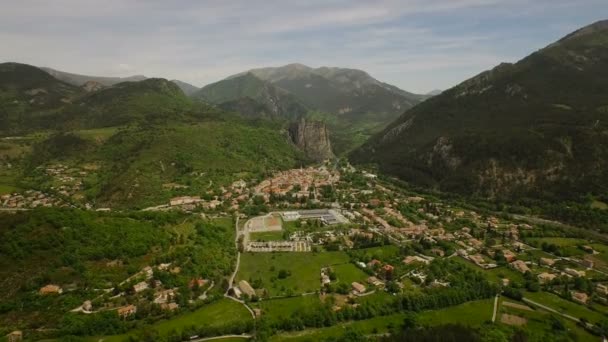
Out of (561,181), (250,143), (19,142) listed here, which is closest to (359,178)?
(250,143)

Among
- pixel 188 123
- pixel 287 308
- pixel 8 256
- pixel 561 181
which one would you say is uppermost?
pixel 188 123

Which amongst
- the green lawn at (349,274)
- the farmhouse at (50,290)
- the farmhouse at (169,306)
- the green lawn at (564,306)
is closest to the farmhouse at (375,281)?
the green lawn at (349,274)

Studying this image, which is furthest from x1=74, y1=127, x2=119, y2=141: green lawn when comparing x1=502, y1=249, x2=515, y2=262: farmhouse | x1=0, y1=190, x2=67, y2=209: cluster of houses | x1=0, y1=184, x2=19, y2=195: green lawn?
x1=502, y1=249, x2=515, y2=262: farmhouse

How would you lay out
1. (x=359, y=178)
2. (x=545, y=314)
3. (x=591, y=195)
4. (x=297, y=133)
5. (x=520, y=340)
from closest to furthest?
1. (x=520, y=340)
2. (x=545, y=314)
3. (x=591, y=195)
4. (x=359, y=178)
5. (x=297, y=133)

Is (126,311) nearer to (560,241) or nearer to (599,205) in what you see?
(560,241)

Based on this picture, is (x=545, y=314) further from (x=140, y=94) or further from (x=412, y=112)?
(x=140, y=94)

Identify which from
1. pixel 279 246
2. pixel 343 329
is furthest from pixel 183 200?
pixel 343 329
